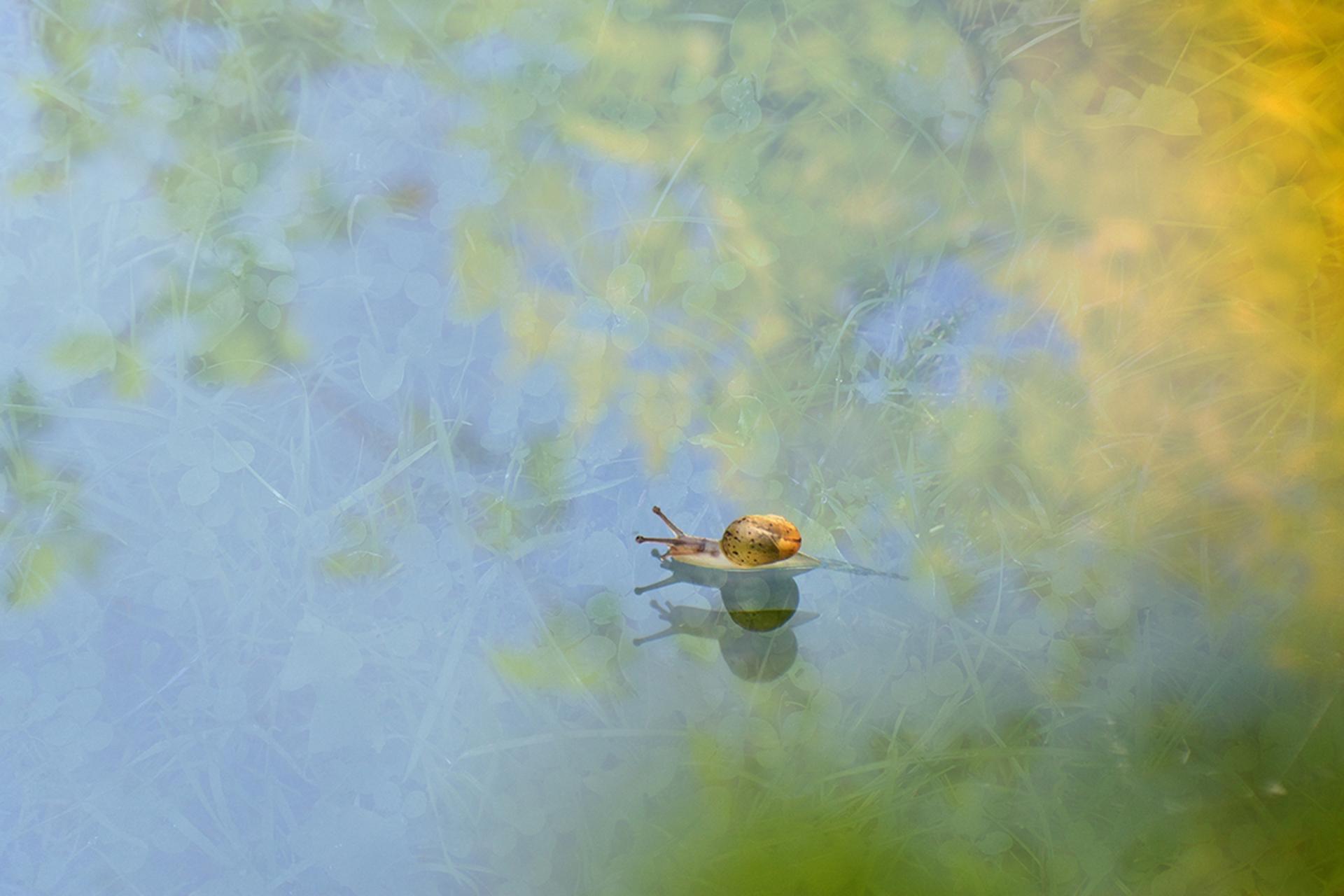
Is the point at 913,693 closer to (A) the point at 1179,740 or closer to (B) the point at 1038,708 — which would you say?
(B) the point at 1038,708

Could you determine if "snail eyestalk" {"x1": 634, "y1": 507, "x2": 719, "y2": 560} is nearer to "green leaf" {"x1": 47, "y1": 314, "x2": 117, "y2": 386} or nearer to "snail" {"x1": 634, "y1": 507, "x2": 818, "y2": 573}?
"snail" {"x1": 634, "y1": 507, "x2": 818, "y2": 573}

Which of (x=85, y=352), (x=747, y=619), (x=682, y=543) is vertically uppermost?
(x=85, y=352)

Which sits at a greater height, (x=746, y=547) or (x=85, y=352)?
(x=85, y=352)

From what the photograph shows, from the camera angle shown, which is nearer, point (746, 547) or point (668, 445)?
point (746, 547)

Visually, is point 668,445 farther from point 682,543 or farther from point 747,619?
point 747,619

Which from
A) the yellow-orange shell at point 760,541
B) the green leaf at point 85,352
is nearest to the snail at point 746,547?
the yellow-orange shell at point 760,541

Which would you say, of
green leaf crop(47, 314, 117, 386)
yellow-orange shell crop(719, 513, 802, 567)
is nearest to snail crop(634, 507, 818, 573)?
yellow-orange shell crop(719, 513, 802, 567)

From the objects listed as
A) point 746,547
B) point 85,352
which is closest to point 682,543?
point 746,547
